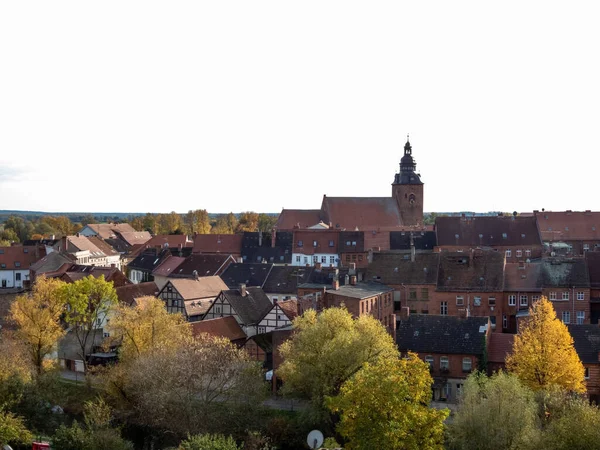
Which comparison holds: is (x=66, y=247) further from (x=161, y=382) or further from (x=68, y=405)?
(x=161, y=382)

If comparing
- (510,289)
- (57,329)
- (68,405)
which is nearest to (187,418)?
(68,405)

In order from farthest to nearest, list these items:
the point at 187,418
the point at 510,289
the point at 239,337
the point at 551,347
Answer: the point at 510,289
the point at 239,337
the point at 551,347
the point at 187,418

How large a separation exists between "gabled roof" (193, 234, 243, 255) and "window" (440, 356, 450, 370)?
47.0 metres

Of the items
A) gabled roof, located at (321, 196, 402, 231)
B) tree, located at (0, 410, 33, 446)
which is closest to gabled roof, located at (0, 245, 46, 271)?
gabled roof, located at (321, 196, 402, 231)

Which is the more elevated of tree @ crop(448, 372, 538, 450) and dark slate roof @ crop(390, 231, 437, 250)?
dark slate roof @ crop(390, 231, 437, 250)

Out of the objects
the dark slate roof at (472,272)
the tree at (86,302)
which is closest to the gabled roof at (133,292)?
the tree at (86,302)

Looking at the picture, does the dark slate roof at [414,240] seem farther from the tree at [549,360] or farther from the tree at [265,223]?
the tree at [265,223]

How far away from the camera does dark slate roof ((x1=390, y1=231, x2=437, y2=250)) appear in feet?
280

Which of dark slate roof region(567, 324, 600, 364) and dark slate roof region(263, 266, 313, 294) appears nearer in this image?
dark slate roof region(567, 324, 600, 364)

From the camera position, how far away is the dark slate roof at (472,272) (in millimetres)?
60812

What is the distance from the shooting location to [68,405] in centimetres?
4709

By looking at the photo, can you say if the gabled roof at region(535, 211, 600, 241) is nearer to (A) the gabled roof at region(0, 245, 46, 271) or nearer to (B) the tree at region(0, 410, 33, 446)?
(A) the gabled roof at region(0, 245, 46, 271)

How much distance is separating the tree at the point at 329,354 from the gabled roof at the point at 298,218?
61822 millimetres

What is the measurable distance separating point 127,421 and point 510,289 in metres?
35.0
